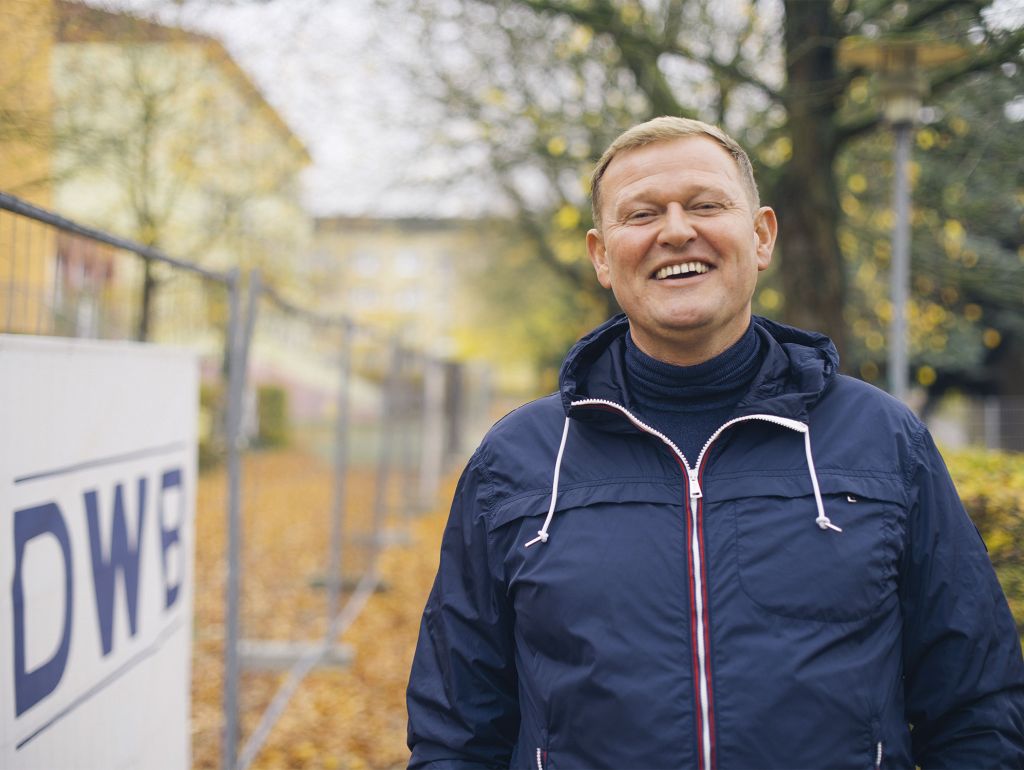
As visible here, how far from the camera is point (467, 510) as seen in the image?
76.5 inches

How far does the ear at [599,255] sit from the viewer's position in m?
2.06

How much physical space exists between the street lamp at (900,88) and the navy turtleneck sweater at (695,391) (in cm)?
400

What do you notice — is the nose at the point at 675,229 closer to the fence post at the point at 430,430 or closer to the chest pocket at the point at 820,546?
the chest pocket at the point at 820,546

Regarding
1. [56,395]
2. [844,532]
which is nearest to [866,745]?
[844,532]

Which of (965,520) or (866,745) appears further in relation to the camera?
(965,520)

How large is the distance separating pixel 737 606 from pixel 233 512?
2.81m

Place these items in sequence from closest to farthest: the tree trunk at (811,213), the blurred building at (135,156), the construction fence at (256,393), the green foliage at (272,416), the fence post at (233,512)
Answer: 1. the construction fence at (256,393)
2. the fence post at (233,512)
3. the blurred building at (135,156)
4. the green foliage at (272,416)
5. the tree trunk at (811,213)

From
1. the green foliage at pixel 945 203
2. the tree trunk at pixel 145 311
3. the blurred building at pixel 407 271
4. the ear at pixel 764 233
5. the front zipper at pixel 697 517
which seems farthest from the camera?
the blurred building at pixel 407 271

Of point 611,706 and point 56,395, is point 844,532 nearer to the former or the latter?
point 611,706

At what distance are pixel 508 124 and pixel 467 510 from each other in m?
8.69

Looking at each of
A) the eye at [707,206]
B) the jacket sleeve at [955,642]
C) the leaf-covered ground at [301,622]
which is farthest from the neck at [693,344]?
the leaf-covered ground at [301,622]

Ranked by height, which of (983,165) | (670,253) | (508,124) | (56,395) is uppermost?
(508,124)

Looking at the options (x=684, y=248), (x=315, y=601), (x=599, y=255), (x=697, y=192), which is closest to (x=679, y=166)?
(x=697, y=192)

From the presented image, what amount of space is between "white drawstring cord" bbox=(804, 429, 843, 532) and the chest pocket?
0.01 m
